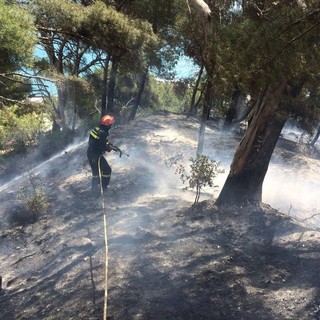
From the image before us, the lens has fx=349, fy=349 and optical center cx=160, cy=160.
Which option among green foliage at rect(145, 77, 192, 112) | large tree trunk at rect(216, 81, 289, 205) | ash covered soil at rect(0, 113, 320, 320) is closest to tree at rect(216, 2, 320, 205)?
large tree trunk at rect(216, 81, 289, 205)

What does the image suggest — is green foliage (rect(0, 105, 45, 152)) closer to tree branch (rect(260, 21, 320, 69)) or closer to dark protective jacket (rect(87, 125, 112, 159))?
dark protective jacket (rect(87, 125, 112, 159))

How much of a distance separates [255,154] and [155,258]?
8.89 feet

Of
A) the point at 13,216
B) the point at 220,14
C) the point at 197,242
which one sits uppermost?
the point at 220,14

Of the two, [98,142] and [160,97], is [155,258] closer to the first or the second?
[98,142]

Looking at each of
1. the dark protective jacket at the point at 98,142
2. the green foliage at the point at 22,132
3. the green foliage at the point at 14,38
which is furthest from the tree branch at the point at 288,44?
the green foliage at the point at 22,132

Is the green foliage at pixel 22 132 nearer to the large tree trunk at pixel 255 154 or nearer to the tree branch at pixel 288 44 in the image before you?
the large tree trunk at pixel 255 154

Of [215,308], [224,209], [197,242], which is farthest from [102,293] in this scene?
[224,209]

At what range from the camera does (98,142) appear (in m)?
7.68

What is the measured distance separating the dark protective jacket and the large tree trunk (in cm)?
280

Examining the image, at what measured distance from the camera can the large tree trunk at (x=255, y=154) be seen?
6195 millimetres

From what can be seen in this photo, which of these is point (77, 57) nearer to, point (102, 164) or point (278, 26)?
point (102, 164)

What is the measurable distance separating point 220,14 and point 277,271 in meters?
6.42

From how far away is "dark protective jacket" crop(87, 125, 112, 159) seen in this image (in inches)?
298

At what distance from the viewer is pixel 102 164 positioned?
795 cm
